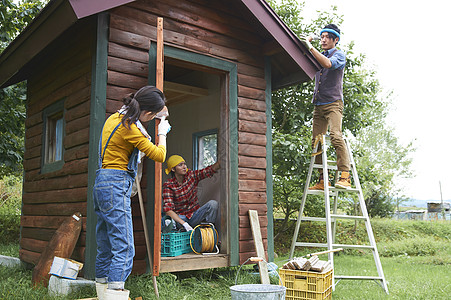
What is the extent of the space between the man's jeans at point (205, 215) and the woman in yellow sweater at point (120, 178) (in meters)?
2.26

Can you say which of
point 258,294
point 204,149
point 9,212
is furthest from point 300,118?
point 9,212

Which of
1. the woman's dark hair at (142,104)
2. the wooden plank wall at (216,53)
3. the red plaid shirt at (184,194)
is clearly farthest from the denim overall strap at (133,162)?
the red plaid shirt at (184,194)

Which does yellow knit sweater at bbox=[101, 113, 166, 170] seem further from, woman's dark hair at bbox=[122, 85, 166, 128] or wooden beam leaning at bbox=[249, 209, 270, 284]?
wooden beam leaning at bbox=[249, 209, 270, 284]

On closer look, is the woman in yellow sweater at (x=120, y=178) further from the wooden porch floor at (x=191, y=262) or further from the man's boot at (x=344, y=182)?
the man's boot at (x=344, y=182)

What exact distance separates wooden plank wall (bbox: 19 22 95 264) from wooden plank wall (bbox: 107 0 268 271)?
36 cm

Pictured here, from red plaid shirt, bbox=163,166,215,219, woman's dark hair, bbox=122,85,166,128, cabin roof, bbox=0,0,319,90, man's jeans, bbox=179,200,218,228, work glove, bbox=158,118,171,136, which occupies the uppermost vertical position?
cabin roof, bbox=0,0,319,90

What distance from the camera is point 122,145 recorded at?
12.0ft

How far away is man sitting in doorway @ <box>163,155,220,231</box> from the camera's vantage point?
5922mm

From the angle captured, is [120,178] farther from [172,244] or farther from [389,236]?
[389,236]

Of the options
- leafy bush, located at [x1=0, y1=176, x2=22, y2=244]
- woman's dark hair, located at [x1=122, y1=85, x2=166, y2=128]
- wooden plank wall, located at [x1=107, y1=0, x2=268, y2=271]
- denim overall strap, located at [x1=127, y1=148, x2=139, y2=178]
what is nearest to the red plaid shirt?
wooden plank wall, located at [x1=107, y1=0, x2=268, y2=271]

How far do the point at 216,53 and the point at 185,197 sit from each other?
2.07 metres

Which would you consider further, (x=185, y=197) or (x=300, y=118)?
(x=300, y=118)

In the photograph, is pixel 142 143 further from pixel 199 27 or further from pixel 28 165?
pixel 28 165

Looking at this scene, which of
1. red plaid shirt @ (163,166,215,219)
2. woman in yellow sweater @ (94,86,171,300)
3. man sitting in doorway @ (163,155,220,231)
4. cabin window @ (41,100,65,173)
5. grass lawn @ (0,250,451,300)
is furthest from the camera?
red plaid shirt @ (163,166,215,219)
